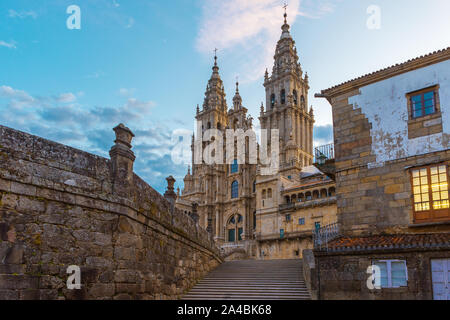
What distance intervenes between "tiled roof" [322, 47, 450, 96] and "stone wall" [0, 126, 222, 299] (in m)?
9.30

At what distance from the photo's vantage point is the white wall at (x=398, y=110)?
13.8 meters

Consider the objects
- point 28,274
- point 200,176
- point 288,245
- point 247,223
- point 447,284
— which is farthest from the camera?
point 200,176

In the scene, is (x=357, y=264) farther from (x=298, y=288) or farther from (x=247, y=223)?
(x=247, y=223)

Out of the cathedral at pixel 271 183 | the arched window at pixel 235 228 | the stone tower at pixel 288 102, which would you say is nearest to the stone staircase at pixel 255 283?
the cathedral at pixel 271 183

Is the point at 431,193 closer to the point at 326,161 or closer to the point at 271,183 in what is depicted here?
the point at 326,161

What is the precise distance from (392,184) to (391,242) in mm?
2609

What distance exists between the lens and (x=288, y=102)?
176 feet

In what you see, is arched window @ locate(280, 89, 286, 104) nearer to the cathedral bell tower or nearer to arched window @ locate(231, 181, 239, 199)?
the cathedral bell tower

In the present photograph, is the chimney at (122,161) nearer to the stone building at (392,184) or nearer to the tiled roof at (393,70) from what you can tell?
the stone building at (392,184)

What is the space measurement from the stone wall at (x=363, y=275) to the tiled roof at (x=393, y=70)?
6800mm

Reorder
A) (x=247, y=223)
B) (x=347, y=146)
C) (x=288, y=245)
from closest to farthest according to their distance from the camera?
(x=347, y=146)
(x=288, y=245)
(x=247, y=223)

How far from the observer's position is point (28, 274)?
717cm

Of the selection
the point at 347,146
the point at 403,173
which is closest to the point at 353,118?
the point at 347,146
